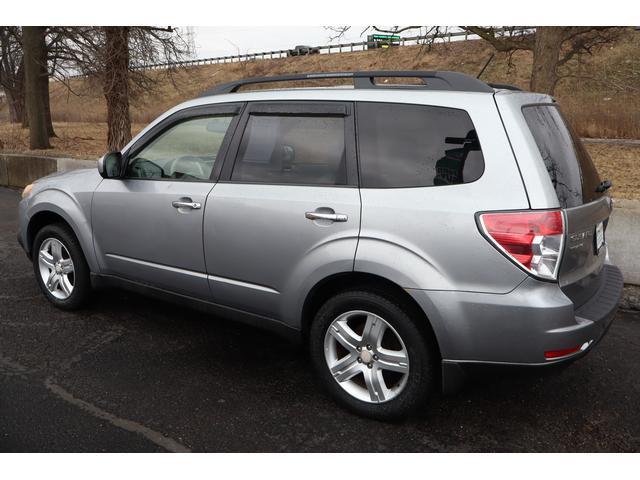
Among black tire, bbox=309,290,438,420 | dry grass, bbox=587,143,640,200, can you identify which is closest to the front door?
black tire, bbox=309,290,438,420

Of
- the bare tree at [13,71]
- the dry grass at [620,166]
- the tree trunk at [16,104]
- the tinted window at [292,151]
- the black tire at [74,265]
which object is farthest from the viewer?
the tree trunk at [16,104]

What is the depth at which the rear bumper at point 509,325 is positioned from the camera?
2.75 meters

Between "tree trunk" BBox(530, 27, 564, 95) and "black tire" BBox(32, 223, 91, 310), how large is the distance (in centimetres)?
806

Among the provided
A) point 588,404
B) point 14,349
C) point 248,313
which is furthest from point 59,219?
point 588,404

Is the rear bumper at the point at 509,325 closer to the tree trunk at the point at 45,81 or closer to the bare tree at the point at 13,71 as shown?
the tree trunk at the point at 45,81

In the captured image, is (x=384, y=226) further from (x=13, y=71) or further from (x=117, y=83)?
(x=13, y=71)

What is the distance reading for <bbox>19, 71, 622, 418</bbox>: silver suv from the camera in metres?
2.79

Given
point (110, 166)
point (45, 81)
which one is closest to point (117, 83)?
point (45, 81)

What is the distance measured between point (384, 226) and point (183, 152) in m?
1.82

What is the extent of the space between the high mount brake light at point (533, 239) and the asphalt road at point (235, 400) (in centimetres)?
53

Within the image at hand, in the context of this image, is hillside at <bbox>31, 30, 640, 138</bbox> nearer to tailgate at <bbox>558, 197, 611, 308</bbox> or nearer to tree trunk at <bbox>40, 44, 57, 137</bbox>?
tree trunk at <bbox>40, 44, 57, 137</bbox>

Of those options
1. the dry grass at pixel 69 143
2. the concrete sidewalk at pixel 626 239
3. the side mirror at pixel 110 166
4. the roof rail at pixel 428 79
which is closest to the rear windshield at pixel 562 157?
the roof rail at pixel 428 79

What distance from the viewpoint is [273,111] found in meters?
3.70

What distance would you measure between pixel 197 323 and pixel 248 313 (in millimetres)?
1130
